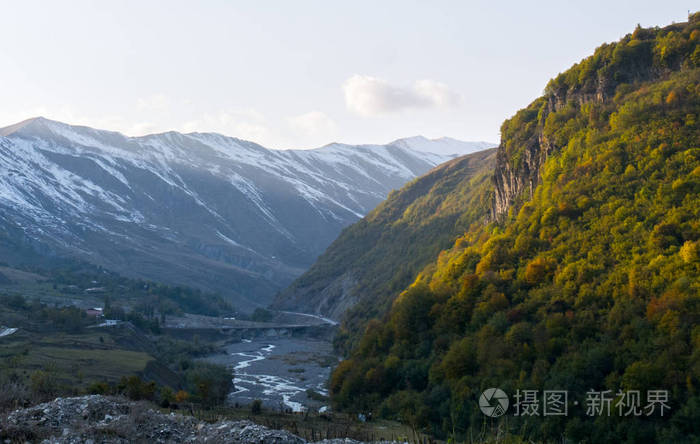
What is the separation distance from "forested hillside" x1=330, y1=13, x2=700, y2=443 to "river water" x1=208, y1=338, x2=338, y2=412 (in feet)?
36.6

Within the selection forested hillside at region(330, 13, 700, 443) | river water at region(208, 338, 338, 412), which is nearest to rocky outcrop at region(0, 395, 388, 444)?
forested hillside at region(330, 13, 700, 443)

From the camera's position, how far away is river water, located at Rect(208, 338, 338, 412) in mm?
58466

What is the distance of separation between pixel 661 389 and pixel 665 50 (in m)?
35.9

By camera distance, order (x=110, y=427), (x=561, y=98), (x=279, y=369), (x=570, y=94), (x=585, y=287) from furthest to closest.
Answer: (x=279, y=369) → (x=561, y=98) → (x=570, y=94) → (x=585, y=287) → (x=110, y=427)

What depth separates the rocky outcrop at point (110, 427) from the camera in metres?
16.1

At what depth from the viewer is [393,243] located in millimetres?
127000

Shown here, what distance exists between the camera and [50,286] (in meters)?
124

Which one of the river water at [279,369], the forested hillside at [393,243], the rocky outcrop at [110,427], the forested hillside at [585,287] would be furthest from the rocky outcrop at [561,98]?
the rocky outcrop at [110,427]

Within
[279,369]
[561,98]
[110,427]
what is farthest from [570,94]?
[110,427]

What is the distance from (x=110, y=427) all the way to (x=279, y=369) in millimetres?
66242

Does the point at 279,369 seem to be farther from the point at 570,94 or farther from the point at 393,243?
the point at 393,243

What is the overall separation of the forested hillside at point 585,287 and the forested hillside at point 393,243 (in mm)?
33274

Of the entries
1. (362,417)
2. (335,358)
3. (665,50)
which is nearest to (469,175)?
(335,358)

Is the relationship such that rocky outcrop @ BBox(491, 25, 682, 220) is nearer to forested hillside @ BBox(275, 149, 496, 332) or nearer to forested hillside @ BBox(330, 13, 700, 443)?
forested hillside @ BBox(330, 13, 700, 443)
